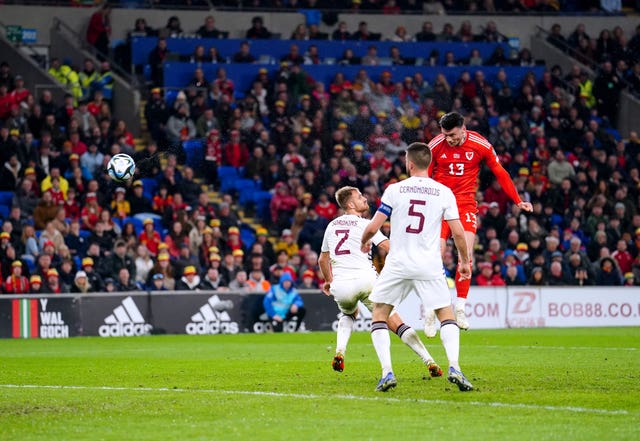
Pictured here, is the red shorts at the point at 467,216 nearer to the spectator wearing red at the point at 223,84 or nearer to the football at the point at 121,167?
the football at the point at 121,167

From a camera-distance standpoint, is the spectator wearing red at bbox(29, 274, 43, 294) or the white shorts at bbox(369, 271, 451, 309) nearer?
the white shorts at bbox(369, 271, 451, 309)

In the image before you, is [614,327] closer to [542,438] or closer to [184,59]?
[184,59]

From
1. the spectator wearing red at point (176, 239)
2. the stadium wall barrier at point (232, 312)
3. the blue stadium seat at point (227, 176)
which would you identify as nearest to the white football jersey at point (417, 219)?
the stadium wall barrier at point (232, 312)

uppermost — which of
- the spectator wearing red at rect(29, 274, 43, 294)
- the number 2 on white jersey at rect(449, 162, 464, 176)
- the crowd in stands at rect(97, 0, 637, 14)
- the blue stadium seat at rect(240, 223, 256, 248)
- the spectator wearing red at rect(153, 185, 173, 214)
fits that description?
the crowd in stands at rect(97, 0, 637, 14)

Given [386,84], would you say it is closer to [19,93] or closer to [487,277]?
[487,277]

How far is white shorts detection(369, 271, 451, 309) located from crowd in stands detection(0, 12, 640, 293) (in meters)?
13.3

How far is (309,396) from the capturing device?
10727 mm

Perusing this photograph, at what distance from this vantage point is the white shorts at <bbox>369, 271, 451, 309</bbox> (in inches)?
422

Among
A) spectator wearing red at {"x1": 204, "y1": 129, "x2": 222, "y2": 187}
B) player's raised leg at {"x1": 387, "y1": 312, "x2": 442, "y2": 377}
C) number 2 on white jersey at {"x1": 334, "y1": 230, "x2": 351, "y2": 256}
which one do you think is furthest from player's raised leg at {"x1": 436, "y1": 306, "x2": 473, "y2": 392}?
spectator wearing red at {"x1": 204, "y1": 129, "x2": 222, "y2": 187}

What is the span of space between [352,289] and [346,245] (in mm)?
517

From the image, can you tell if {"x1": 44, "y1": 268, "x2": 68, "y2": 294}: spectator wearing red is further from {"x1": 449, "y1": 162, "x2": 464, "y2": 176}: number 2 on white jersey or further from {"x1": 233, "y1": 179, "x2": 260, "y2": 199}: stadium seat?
{"x1": 449, "y1": 162, "x2": 464, "y2": 176}: number 2 on white jersey

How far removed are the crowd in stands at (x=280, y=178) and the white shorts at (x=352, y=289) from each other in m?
10.7

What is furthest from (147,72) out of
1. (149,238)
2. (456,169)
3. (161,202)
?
(456,169)

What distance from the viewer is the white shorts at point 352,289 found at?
13555mm
